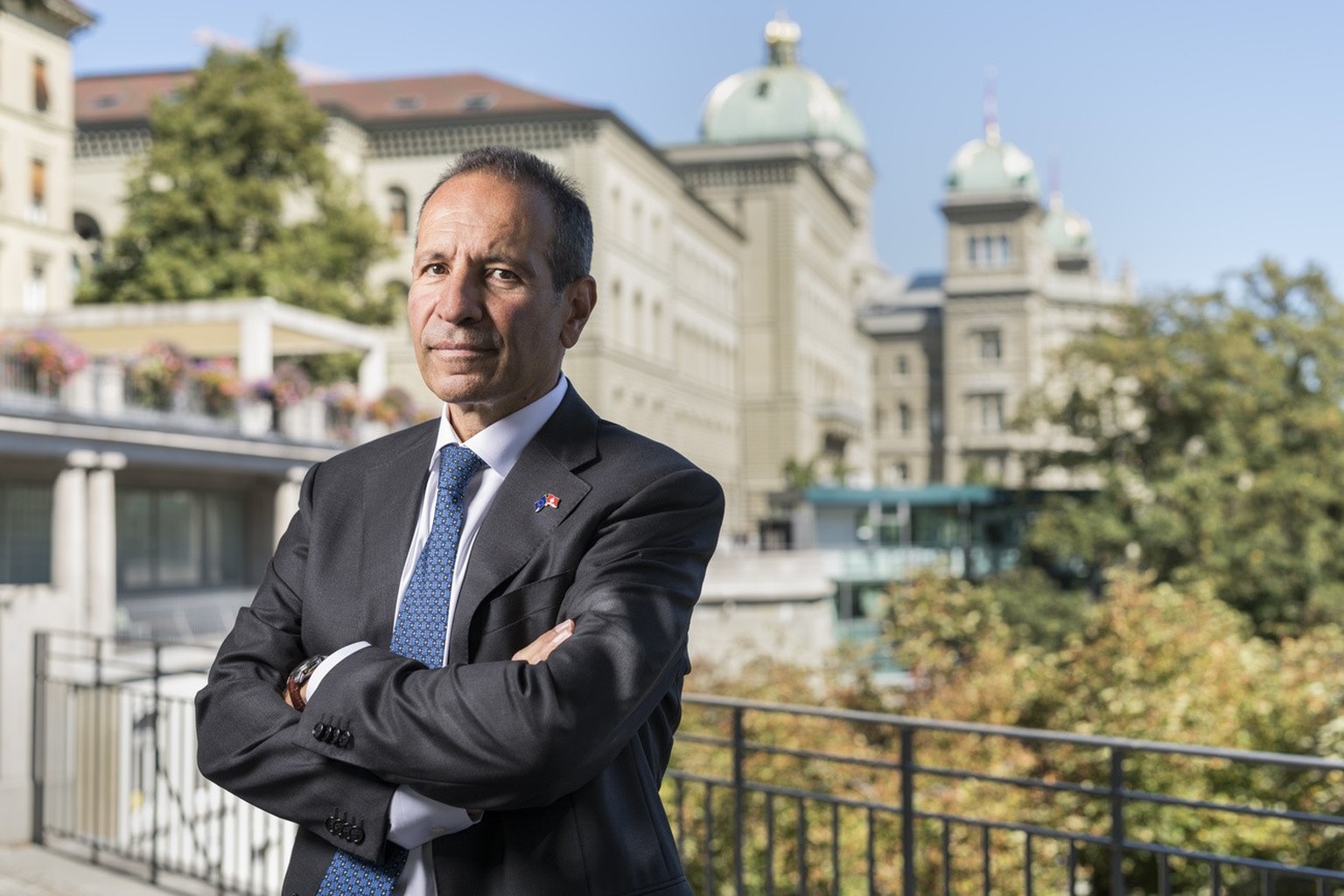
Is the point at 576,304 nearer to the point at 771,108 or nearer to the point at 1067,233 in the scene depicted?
the point at 771,108

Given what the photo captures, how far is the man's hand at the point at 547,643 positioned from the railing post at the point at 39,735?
7.95m

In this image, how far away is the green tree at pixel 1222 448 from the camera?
140 feet

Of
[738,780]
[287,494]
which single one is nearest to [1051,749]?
[738,780]

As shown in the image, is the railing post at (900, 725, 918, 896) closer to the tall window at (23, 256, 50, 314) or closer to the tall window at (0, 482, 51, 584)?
the tall window at (0, 482, 51, 584)

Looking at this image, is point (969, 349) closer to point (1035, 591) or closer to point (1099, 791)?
point (1035, 591)

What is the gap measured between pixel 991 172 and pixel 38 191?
69.9m

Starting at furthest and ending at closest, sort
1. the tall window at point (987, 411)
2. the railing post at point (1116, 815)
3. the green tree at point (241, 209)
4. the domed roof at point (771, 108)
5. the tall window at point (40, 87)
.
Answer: the domed roof at point (771, 108) < the tall window at point (987, 411) < the tall window at point (40, 87) < the green tree at point (241, 209) < the railing post at point (1116, 815)

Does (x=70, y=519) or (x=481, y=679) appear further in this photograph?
(x=70, y=519)

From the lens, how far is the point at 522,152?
2.36 m

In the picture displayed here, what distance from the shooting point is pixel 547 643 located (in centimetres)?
220

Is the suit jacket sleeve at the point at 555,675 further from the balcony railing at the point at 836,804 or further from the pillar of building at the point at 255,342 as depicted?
the pillar of building at the point at 255,342

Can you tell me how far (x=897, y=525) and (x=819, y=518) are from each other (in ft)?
10.9

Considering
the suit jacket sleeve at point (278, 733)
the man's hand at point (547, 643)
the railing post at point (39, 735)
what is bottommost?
the railing post at point (39, 735)

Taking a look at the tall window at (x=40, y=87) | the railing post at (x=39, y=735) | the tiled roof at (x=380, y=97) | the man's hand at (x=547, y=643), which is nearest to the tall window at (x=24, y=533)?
the railing post at (x=39, y=735)
